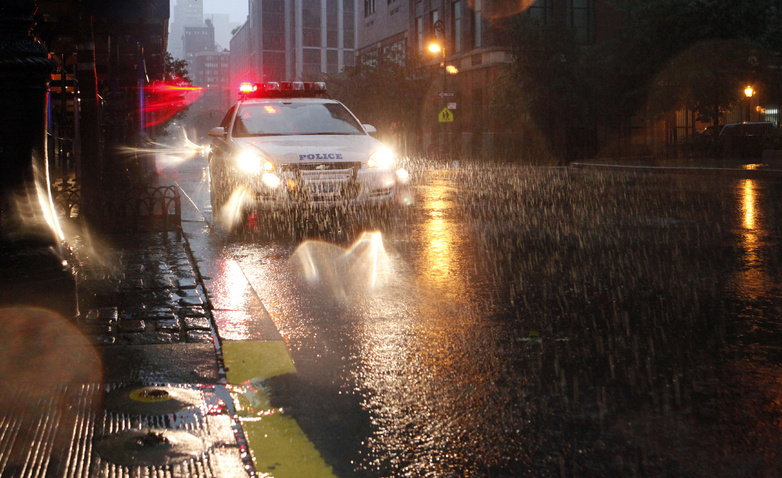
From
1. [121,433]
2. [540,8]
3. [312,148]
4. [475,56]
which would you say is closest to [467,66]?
[475,56]

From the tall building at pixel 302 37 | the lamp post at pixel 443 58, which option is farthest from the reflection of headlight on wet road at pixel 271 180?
the tall building at pixel 302 37

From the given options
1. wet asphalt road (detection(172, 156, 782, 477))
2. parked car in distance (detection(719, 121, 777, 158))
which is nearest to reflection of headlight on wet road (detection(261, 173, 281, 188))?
wet asphalt road (detection(172, 156, 782, 477))

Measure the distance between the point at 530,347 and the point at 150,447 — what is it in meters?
2.44

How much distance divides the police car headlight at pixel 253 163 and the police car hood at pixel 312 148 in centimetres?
9

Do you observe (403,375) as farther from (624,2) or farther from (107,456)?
(624,2)

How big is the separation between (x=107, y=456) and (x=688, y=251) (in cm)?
698

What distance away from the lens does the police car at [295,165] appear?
11000 mm

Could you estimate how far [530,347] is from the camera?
5.11 m

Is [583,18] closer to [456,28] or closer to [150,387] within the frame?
[456,28]

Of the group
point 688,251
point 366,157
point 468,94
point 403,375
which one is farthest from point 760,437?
point 468,94

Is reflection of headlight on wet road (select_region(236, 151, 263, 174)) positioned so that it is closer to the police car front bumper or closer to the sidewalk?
the police car front bumper

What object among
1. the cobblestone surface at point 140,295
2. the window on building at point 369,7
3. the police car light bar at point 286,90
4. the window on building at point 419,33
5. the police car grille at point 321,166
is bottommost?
the cobblestone surface at point 140,295

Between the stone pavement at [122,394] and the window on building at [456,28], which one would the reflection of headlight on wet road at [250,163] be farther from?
the window on building at [456,28]

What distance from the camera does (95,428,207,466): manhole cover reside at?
334 centimetres
